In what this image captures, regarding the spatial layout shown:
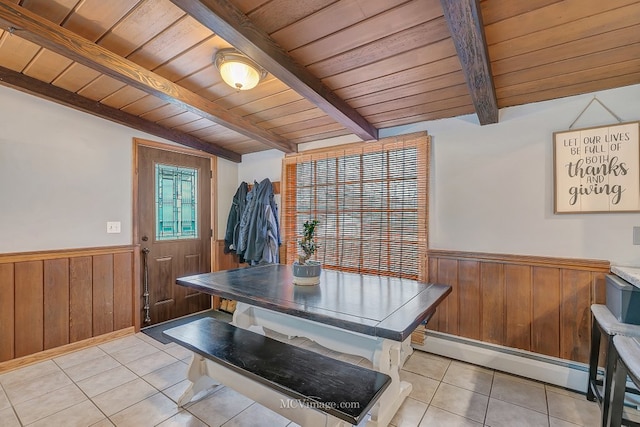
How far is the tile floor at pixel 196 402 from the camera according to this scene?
179cm

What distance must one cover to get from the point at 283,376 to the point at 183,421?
85 cm

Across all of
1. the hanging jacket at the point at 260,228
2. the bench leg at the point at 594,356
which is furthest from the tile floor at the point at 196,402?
the hanging jacket at the point at 260,228

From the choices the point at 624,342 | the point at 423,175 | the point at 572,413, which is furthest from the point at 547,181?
the point at 572,413

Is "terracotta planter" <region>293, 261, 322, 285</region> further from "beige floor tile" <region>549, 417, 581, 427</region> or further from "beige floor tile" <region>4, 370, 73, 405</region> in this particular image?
"beige floor tile" <region>4, 370, 73, 405</region>

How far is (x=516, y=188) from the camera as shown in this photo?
2.26 metres

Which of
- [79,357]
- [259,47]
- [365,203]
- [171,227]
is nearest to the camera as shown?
[259,47]

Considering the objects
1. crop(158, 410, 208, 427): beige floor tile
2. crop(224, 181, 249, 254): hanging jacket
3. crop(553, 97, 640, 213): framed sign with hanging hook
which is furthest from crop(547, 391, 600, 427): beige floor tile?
crop(224, 181, 249, 254): hanging jacket

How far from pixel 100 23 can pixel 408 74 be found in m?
1.85

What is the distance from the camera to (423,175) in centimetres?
264

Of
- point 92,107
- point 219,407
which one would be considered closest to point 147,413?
point 219,407

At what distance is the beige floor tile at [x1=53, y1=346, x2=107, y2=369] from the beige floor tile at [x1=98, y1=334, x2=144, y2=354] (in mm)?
50

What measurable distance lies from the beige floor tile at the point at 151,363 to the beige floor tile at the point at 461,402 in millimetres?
2114

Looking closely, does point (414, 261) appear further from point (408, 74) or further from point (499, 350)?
point (408, 74)

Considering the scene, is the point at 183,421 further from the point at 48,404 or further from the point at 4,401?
the point at 4,401
